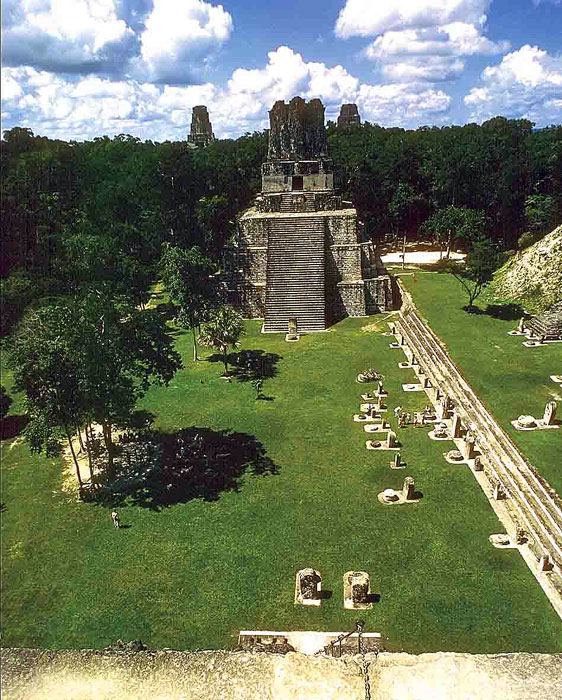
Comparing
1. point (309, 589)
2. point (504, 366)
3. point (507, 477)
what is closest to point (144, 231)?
point (504, 366)

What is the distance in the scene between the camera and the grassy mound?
3394 centimetres

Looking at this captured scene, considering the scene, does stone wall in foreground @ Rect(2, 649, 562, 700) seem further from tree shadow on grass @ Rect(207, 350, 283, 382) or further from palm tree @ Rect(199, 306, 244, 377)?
palm tree @ Rect(199, 306, 244, 377)

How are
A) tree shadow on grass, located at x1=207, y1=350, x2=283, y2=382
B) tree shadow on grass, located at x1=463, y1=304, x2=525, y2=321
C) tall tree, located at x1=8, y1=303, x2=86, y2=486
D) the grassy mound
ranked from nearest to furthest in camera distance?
1. tall tree, located at x1=8, y1=303, x2=86, y2=486
2. tree shadow on grass, located at x1=207, y1=350, x2=283, y2=382
3. tree shadow on grass, located at x1=463, y1=304, x2=525, y2=321
4. the grassy mound

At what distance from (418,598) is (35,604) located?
10178 millimetres

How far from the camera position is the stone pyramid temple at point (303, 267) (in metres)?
34.6

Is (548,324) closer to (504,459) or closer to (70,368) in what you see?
(504,459)

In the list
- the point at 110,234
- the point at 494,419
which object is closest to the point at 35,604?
the point at 494,419

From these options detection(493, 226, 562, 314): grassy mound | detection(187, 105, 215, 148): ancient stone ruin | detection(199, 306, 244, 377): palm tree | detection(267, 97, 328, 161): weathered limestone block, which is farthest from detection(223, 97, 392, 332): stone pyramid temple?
detection(187, 105, 215, 148): ancient stone ruin

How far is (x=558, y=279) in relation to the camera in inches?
1346

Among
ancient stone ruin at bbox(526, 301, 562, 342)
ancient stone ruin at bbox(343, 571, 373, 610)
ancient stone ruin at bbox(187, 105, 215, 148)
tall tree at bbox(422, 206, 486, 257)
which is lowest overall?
ancient stone ruin at bbox(343, 571, 373, 610)

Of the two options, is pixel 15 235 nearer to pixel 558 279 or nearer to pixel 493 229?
pixel 558 279

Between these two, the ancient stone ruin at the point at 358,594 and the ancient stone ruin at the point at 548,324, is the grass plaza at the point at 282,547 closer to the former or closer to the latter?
the ancient stone ruin at the point at 358,594

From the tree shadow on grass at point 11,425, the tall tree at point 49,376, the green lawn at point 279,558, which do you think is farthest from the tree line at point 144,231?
the green lawn at point 279,558

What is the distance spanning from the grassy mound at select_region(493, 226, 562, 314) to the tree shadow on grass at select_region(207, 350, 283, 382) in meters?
17.5
